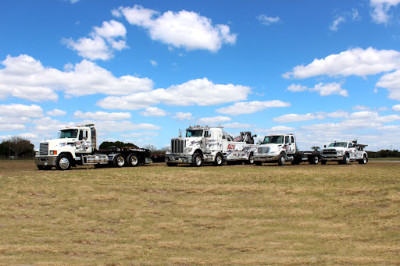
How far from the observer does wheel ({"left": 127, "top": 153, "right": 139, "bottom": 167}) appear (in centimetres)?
3128

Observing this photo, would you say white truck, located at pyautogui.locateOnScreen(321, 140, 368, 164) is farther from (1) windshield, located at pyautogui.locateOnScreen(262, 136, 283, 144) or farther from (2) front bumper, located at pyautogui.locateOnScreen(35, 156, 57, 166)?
(2) front bumper, located at pyautogui.locateOnScreen(35, 156, 57, 166)

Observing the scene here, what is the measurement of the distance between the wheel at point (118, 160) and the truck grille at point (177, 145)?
14.0 feet

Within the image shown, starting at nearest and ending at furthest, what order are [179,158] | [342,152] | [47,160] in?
[47,160]
[179,158]
[342,152]

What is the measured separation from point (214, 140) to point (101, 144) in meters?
9.43

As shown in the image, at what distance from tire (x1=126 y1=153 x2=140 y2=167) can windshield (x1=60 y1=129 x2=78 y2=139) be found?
4.87 m

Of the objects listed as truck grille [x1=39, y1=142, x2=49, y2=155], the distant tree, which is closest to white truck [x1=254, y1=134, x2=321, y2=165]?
truck grille [x1=39, y1=142, x2=49, y2=155]

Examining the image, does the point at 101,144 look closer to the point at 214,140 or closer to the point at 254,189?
the point at 214,140

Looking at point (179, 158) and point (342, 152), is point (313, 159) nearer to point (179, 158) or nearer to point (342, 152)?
point (342, 152)

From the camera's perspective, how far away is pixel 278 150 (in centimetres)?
3155

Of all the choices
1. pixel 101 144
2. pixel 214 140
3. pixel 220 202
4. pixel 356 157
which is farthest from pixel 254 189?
pixel 356 157

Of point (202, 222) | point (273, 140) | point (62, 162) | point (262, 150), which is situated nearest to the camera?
point (202, 222)

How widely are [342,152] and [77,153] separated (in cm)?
2337

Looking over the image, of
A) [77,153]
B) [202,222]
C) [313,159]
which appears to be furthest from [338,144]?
[202,222]

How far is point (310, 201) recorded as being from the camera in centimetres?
1294
